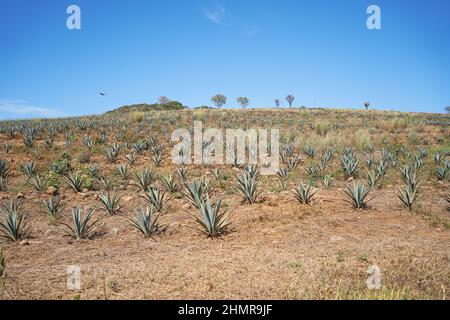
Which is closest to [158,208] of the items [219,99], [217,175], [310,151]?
[217,175]

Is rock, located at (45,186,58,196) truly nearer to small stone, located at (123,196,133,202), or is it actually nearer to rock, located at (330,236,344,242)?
small stone, located at (123,196,133,202)

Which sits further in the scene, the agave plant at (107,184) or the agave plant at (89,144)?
the agave plant at (89,144)

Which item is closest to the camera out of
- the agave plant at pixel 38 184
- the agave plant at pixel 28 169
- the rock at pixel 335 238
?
the rock at pixel 335 238

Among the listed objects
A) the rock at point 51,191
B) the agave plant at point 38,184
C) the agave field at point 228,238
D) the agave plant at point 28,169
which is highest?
the agave plant at point 28,169

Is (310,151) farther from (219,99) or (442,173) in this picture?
(219,99)

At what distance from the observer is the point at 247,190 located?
6305mm

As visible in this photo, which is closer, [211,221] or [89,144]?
[211,221]

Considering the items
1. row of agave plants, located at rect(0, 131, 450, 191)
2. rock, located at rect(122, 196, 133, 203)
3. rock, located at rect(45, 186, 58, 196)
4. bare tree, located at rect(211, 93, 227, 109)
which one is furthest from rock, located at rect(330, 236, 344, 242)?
bare tree, located at rect(211, 93, 227, 109)

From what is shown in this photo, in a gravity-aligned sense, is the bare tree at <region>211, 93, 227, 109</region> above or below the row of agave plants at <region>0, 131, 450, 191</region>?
above

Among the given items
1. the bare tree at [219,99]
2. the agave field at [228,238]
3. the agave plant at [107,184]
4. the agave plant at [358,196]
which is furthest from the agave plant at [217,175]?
the bare tree at [219,99]

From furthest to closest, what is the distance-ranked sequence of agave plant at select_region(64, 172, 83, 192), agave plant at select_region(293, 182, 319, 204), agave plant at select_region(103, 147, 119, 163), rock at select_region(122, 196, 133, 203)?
agave plant at select_region(103, 147, 119, 163) < agave plant at select_region(64, 172, 83, 192) < rock at select_region(122, 196, 133, 203) < agave plant at select_region(293, 182, 319, 204)

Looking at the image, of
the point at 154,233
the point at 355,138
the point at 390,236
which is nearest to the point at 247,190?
the point at 154,233

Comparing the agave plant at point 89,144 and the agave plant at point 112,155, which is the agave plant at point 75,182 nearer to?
the agave plant at point 112,155
